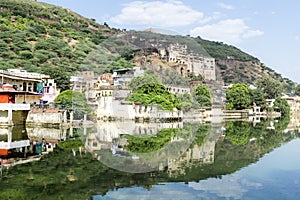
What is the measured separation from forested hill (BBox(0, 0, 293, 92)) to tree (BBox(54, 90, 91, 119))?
6.14 m

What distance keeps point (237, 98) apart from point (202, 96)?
1104cm

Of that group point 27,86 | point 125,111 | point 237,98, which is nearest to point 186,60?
point 125,111

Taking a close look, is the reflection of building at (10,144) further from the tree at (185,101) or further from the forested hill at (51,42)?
the tree at (185,101)

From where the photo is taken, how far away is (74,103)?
99.6 ft

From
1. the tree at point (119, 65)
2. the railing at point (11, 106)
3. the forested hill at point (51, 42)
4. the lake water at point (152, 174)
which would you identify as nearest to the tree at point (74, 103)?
the railing at point (11, 106)

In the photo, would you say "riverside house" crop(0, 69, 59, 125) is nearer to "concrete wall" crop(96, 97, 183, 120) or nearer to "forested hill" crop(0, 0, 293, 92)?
"forested hill" crop(0, 0, 293, 92)

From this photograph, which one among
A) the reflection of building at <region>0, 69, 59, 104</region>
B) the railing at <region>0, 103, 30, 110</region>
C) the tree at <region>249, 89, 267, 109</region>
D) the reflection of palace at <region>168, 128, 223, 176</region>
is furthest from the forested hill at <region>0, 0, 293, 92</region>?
the reflection of palace at <region>168, 128, 223, 176</region>

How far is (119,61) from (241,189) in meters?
29.6

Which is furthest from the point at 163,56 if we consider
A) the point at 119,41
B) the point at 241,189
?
the point at 241,189

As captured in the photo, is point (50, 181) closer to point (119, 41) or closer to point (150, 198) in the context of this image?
point (150, 198)

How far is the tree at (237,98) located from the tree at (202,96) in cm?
856

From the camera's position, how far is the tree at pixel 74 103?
99.3 ft

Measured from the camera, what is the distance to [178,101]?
4175 centimetres

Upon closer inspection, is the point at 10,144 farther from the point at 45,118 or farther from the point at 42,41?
the point at 42,41
